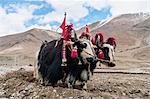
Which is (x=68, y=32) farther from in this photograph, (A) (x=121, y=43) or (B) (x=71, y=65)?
(A) (x=121, y=43)

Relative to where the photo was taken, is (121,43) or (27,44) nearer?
(121,43)

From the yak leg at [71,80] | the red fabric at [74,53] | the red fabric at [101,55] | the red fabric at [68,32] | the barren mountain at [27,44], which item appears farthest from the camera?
the barren mountain at [27,44]

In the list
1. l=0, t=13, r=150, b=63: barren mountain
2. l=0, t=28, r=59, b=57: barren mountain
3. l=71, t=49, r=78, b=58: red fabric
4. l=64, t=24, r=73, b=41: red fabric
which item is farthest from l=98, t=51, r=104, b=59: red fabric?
l=0, t=28, r=59, b=57: barren mountain

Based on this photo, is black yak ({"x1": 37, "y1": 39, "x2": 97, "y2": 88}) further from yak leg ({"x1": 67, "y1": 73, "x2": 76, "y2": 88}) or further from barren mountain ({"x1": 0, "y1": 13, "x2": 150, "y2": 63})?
barren mountain ({"x1": 0, "y1": 13, "x2": 150, "y2": 63})

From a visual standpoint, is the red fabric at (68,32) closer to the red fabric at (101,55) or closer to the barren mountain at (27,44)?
the red fabric at (101,55)

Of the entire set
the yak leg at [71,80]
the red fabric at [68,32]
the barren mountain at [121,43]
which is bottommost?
the yak leg at [71,80]

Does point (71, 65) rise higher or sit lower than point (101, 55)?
lower

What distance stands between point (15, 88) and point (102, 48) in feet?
10.4

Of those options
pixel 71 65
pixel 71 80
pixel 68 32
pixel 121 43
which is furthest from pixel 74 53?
pixel 121 43

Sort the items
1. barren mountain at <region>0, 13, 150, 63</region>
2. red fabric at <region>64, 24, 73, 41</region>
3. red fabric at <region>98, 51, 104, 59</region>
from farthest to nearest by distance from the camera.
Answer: barren mountain at <region>0, 13, 150, 63</region>, red fabric at <region>64, 24, 73, 41</region>, red fabric at <region>98, 51, 104, 59</region>

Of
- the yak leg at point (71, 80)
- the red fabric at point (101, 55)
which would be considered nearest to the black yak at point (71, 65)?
the yak leg at point (71, 80)

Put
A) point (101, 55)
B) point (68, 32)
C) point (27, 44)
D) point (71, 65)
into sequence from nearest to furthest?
point (101, 55) → point (71, 65) → point (68, 32) → point (27, 44)

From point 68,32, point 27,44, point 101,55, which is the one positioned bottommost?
point 101,55

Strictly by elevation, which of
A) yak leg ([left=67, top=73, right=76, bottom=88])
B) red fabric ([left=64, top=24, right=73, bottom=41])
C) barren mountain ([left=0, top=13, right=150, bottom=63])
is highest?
barren mountain ([left=0, top=13, right=150, bottom=63])
